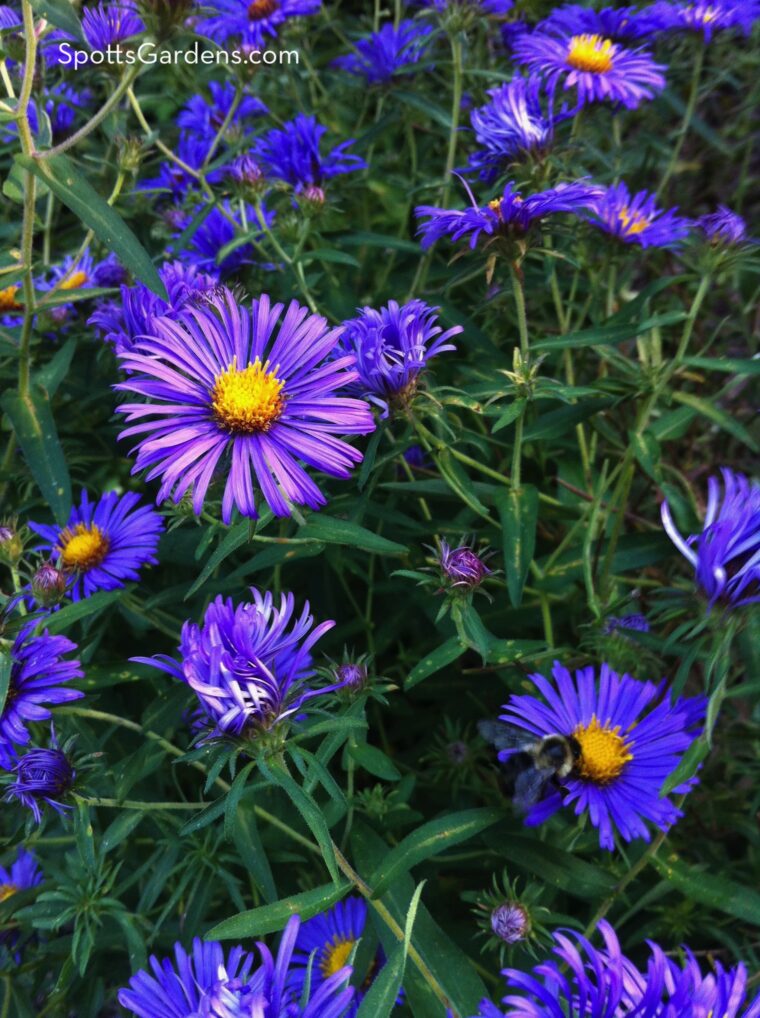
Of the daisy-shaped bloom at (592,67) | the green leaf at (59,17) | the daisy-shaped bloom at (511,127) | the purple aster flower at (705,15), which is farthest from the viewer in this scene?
the purple aster flower at (705,15)

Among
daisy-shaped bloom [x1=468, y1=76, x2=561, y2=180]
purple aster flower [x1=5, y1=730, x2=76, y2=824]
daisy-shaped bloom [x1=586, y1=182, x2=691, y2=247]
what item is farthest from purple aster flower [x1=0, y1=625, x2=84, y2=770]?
daisy-shaped bloom [x1=586, y1=182, x2=691, y2=247]

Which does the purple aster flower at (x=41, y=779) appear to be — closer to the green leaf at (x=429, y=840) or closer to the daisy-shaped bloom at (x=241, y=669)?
the daisy-shaped bloom at (x=241, y=669)

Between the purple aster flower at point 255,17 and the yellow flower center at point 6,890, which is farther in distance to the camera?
the purple aster flower at point 255,17

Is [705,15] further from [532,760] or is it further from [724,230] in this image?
[532,760]

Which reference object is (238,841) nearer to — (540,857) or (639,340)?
(540,857)

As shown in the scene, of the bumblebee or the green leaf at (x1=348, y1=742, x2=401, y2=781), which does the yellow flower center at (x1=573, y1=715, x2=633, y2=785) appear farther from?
the green leaf at (x1=348, y1=742, x2=401, y2=781)

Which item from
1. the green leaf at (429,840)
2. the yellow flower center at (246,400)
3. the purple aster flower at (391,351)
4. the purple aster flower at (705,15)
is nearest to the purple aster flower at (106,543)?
the yellow flower center at (246,400)
